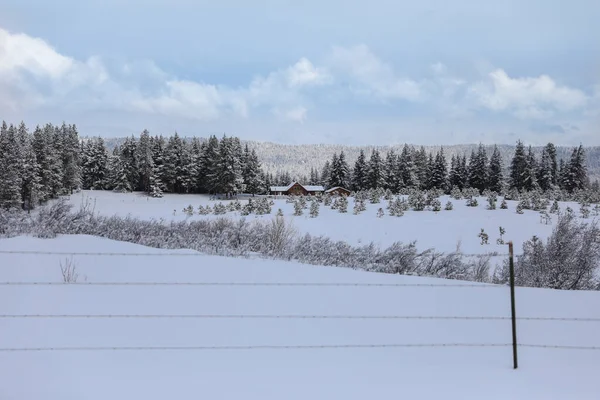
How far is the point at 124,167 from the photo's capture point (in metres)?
54.0

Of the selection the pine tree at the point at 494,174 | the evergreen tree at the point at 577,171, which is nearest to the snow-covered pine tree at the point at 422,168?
the pine tree at the point at 494,174

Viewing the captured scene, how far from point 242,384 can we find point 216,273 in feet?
9.32

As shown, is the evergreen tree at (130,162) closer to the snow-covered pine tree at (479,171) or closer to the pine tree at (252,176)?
the pine tree at (252,176)

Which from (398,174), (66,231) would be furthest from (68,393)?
(398,174)

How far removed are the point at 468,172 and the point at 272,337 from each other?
49.2m

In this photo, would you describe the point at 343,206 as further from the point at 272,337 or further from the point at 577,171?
the point at 577,171

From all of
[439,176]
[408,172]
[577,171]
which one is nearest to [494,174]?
[439,176]

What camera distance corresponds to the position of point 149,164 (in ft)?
177

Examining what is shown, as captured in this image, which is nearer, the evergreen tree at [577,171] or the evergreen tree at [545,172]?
the evergreen tree at [577,171]

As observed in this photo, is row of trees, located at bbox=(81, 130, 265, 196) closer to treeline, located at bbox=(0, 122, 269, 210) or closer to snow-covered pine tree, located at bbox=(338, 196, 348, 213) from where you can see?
treeline, located at bbox=(0, 122, 269, 210)

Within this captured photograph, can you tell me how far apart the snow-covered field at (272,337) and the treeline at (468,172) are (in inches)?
1708

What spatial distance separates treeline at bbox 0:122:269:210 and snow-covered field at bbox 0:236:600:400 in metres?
43.1

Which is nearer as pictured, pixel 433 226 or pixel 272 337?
pixel 272 337

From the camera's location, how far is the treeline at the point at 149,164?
47.4 metres
